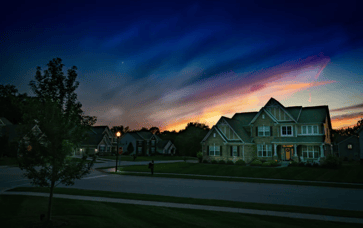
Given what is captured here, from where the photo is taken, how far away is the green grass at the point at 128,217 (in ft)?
31.6

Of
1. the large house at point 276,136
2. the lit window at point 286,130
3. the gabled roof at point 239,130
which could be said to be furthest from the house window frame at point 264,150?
the lit window at point 286,130

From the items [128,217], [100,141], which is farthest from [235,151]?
[100,141]

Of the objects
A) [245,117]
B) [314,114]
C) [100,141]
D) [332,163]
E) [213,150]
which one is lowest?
[332,163]

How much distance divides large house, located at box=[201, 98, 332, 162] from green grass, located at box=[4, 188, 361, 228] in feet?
109

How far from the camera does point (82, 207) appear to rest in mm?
12117

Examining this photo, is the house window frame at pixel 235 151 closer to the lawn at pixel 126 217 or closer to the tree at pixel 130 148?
the lawn at pixel 126 217

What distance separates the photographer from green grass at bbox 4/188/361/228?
9617 mm

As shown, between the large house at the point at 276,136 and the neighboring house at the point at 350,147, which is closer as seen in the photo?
the large house at the point at 276,136

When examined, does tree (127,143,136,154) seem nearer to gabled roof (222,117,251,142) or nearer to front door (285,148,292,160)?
gabled roof (222,117,251,142)

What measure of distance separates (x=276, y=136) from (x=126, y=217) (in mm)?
37028

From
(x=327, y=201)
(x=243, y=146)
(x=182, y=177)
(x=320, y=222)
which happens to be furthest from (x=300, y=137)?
(x=320, y=222)

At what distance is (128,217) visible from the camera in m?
10.5

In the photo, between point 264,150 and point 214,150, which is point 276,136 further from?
point 214,150

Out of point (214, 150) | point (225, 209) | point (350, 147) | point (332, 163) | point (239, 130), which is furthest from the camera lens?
point (350, 147)
